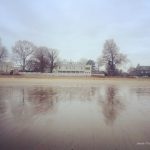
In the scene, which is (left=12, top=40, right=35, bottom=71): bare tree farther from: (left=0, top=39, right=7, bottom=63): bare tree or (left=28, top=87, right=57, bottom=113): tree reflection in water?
(left=28, top=87, right=57, bottom=113): tree reflection in water

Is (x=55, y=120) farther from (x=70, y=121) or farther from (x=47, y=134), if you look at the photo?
(x=47, y=134)

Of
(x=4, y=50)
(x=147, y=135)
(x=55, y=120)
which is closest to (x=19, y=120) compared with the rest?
(x=55, y=120)

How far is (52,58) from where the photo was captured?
370 ft

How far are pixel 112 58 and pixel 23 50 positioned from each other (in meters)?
33.0

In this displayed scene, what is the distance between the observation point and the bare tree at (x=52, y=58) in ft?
366

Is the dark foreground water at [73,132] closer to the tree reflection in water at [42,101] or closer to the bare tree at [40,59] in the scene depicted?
the tree reflection in water at [42,101]

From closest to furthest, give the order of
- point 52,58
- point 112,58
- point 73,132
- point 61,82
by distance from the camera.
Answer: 1. point 73,132
2. point 61,82
3. point 112,58
4. point 52,58

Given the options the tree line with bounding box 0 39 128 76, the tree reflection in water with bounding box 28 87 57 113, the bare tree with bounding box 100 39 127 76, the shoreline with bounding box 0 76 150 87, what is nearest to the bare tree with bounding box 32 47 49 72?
the tree line with bounding box 0 39 128 76

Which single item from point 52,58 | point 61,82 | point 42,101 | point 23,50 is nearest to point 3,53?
point 23,50

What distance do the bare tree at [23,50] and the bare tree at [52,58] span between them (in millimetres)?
14106

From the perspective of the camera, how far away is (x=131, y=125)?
25.2 ft

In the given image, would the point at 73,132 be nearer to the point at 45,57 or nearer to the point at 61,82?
the point at 61,82

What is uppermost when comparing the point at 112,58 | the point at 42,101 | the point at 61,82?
the point at 112,58

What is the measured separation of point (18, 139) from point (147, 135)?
117 inches
